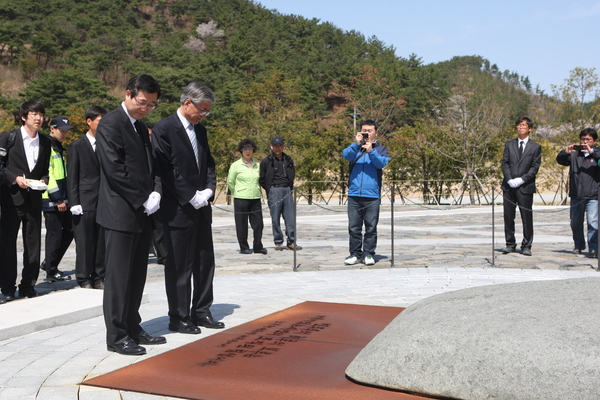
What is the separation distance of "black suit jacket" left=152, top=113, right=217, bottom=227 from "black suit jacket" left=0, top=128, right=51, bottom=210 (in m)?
2.05

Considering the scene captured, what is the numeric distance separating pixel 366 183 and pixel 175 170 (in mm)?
4177

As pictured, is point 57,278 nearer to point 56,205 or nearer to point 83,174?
point 56,205

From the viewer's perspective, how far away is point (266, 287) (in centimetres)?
693

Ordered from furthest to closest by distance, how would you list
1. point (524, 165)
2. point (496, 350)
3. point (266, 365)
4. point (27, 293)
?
point (524, 165) → point (27, 293) → point (266, 365) → point (496, 350)

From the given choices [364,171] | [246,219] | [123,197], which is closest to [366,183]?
[364,171]

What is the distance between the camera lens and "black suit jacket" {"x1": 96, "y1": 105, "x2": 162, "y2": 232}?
4113mm

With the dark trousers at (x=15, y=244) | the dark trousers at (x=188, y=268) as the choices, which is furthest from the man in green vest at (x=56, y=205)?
the dark trousers at (x=188, y=268)

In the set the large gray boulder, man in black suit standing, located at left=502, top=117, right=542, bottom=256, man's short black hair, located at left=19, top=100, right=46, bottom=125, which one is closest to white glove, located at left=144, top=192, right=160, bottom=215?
the large gray boulder

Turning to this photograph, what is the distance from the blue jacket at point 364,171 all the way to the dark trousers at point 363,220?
0.32 ft

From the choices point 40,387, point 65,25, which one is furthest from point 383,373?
point 65,25

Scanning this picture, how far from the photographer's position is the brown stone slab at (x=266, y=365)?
3.30 m

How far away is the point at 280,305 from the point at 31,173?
2843mm

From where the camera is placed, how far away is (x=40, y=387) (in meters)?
3.41

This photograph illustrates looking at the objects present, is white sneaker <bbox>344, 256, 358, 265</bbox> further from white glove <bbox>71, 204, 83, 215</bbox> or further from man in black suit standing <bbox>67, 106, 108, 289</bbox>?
white glove <bbox>71, 204, 83, 215</bbox>
